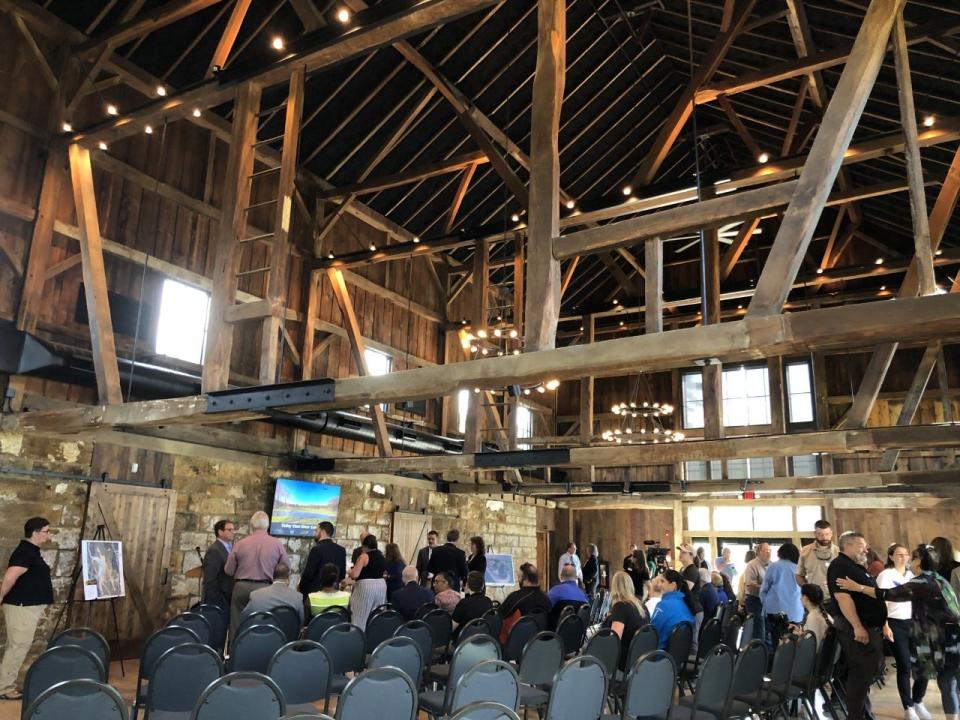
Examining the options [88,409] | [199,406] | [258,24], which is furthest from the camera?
[258,24]

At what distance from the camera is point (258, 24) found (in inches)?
391

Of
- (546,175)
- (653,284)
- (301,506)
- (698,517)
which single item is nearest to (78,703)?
(653,284)

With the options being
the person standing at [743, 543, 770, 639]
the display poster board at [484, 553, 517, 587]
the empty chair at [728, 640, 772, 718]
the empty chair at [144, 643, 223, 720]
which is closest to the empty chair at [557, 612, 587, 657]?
the empty chair at [728, 640, 772, 718]

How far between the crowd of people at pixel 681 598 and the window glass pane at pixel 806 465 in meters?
9.89

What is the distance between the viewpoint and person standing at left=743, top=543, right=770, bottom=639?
27.1 feet

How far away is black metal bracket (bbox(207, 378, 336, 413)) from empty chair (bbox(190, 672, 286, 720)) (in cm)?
296

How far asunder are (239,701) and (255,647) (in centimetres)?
171

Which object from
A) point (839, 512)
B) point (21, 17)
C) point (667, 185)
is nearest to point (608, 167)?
point (667, 185)

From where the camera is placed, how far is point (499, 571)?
1492 centimetres

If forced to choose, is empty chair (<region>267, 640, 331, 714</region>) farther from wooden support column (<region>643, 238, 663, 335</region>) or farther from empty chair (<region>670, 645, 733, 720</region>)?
wooden support column (<region>643, 238, 663, 335</region>)

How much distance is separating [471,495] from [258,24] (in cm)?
1074

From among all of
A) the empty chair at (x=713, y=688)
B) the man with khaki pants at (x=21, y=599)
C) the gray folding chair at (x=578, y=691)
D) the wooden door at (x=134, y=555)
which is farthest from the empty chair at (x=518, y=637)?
the wooden door at (x=134, y=555)

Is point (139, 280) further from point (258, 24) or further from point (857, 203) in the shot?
point (857, 203)

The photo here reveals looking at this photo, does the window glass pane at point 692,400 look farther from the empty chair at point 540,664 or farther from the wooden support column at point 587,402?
→ the empty chair at point 540,664
